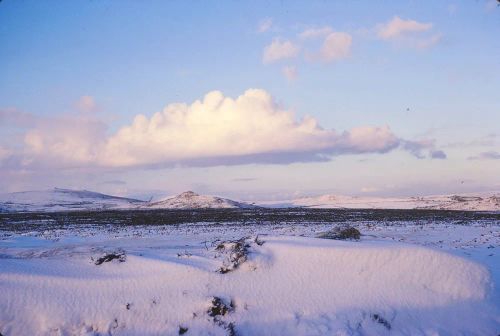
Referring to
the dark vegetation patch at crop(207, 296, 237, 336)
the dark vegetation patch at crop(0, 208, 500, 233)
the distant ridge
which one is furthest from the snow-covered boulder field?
the distant ridge

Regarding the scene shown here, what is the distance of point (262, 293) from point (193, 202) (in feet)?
314

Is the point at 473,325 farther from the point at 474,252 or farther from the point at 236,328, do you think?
the point at 474,252

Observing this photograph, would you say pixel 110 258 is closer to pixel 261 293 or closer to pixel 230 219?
pixel 261 293

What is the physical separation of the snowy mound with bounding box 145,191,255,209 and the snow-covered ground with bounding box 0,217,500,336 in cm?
8483

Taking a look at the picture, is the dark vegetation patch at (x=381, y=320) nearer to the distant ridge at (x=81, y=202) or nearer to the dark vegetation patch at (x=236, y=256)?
the dark vegetation patch at (x=236, y=256)

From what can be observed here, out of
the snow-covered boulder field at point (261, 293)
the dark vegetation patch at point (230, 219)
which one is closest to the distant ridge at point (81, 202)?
the dark vegetation patch at point (230, 219)

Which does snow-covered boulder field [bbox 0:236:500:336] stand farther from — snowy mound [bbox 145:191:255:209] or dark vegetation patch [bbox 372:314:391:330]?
snowy mound [bbox 145:191:255:209]

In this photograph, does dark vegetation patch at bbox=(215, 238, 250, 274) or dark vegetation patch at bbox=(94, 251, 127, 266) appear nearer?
dark vegetation patch at bbox=(215, 238, 250, 274)

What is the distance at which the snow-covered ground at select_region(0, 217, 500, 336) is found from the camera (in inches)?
364

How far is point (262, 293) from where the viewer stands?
1017cm

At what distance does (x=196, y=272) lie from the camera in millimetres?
10914

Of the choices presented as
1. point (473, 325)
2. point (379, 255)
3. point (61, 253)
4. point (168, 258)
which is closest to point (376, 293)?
point (379, 255)

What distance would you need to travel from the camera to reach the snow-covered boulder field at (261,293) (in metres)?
9.25

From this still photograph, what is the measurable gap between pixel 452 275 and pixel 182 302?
6839mm
